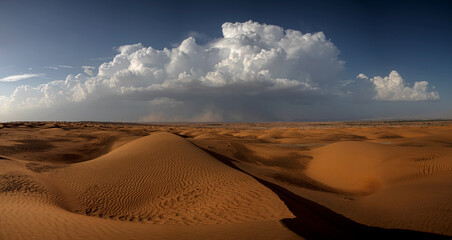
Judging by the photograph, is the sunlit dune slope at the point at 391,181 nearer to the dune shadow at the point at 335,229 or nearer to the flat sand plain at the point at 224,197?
the flat sand plain at the point at 224,197

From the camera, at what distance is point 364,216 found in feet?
26.3

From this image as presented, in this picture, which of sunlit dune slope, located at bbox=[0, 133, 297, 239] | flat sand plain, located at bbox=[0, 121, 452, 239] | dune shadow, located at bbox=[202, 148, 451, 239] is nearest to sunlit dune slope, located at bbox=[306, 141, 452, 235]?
flat sand plain, located at bbox=[0, 121, 452, 239]

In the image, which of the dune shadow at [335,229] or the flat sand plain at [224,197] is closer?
the dune shadow at [335,229]

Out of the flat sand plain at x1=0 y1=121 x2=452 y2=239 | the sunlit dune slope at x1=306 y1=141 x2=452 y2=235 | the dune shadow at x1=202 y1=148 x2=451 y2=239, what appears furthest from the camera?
the sunlit dune slope at x1=306 y1=141 x2=452 y2=235

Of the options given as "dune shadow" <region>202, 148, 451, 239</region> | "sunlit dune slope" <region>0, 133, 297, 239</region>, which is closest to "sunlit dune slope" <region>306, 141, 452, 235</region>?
"dune shadow" <region>202, 148, 451, 239</region>

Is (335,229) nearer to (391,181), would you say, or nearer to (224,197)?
(224,197)

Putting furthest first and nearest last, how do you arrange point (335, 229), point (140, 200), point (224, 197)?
point (140, 200) → point (224, 197) → point (335, 229)

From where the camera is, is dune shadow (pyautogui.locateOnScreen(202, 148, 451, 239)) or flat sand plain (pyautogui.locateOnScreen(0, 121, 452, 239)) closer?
dune shadow (pyautogui.locateOnScreen(202, 148, 451, 239))

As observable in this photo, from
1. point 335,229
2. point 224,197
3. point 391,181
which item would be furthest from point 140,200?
point 391,181

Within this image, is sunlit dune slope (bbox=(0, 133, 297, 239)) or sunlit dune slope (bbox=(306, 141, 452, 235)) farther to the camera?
sunlit dune slope (bbox=(306, 141, 452, 235))

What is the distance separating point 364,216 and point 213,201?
18.5 ft

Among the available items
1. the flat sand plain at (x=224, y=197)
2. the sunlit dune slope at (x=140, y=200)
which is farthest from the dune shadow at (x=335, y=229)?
the sunlit dune slope at (x=140, y=200)

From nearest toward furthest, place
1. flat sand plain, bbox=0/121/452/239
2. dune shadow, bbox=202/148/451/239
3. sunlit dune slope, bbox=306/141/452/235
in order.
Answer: dune shadow, bbox=202/148/451/239 < flat sand plain, bbox=0/121/452/239 < sunlit dune slope, bbox=306/141/452/235

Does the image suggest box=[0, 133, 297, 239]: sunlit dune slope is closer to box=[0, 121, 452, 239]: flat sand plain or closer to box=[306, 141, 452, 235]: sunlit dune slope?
box=[0, 121, 452, 239]: flat sand plain
